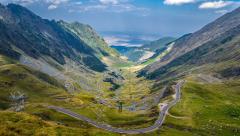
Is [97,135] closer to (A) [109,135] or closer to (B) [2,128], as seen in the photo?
(A) [109,135]

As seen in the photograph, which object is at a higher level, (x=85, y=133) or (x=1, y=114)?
(x=1, y=114)

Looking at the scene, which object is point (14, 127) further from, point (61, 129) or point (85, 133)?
point (85, 133)

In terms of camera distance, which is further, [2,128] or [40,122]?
[40,122]

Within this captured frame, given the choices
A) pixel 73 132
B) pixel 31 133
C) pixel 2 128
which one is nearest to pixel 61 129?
pixel 73 132

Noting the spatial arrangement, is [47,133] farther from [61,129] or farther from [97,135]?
[97,135]

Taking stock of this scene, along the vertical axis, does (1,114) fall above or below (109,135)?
above

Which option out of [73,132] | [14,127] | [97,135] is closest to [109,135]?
[97,135]

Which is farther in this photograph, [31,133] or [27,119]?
[27,119]

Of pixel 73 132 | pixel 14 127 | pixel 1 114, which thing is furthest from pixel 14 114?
pixel 73 132
